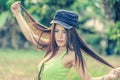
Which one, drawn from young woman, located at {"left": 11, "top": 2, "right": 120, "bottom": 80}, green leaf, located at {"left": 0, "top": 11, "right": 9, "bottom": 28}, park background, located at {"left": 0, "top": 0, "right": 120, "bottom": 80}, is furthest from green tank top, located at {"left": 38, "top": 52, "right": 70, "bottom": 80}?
green leaf, located at {"left": 0, "top": 11, "right": 9, "bottom": 28}

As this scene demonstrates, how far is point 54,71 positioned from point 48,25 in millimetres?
16839

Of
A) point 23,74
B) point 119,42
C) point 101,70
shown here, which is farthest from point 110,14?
point 23,74

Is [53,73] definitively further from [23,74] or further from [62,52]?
[23,74]

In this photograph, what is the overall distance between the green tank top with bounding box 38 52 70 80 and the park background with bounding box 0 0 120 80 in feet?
19.6

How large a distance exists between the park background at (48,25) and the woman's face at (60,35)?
5.90 meters

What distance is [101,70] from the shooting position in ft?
47.5

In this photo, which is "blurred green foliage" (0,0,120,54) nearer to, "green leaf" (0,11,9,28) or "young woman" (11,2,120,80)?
"green leaf" (0,11,9,28)

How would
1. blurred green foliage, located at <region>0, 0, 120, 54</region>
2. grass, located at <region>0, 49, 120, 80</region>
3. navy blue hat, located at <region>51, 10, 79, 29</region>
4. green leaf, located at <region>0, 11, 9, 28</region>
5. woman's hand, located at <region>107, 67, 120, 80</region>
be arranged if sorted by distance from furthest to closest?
green leaf, located at <region>0, 11, 9, 28</region> → blurred green foliage, located at <region>0, 0, 120, 54</region> → grass, located at <region>0, 49, 120, 80</region> → navy blue hat, located at <region>51, 10, 79, 29</region> → woman's hand, located at <region>107, 67, 120, 80</region>

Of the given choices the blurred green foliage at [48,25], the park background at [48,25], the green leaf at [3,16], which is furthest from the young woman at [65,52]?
the green leaf at [3,16]

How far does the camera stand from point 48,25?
2275 cm

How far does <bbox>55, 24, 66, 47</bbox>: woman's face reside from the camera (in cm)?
601

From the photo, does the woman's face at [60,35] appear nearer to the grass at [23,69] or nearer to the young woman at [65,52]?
the young woman at [65,52]

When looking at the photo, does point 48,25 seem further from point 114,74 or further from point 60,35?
point 114,74

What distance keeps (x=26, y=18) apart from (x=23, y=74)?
689cm
